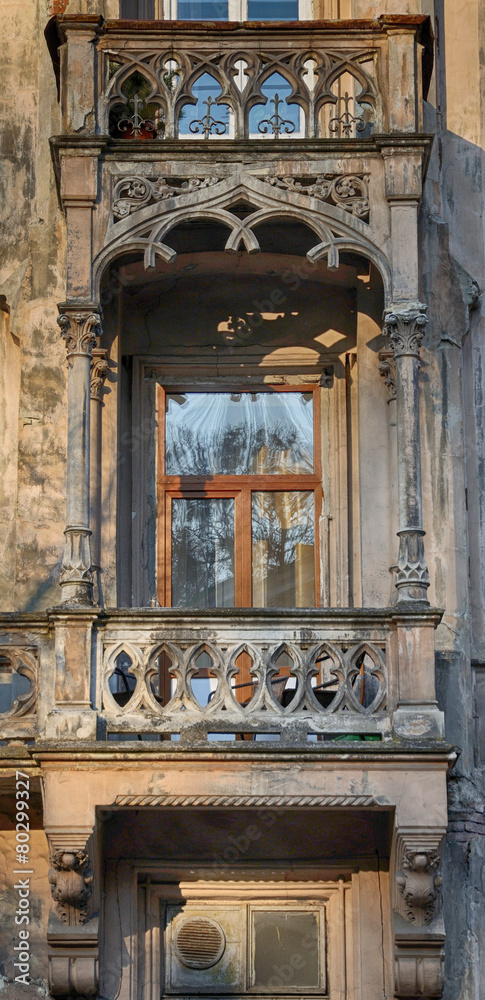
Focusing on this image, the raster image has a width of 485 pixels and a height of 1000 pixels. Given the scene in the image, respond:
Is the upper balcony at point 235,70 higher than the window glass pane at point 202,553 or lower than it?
higher

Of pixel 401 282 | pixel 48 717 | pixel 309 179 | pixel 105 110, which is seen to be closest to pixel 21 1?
pixel 105 110

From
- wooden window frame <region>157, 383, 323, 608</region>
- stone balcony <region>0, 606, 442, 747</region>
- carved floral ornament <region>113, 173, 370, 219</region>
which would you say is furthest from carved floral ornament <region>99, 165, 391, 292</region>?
stone balcony <region>0, 606, 442, 747</region>

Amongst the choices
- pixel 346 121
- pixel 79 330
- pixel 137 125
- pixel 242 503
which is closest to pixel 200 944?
pixel 242 503

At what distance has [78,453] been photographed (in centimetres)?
1209

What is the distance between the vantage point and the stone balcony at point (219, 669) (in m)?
11.5

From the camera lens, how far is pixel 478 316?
1368 centimetres

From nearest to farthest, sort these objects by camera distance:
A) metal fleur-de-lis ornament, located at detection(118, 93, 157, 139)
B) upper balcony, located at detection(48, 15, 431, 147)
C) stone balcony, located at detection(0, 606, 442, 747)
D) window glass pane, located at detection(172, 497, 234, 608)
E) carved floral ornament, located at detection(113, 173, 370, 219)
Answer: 1. stone balcony, located at detection(0, 606, 442, 747)
2. carved floral ornament, located at detection(113, 173, 370, 219)
3. upper balcony, located at detection(48, 15, 431, 147)
4. metal fleur-de-lis ornament, located at detection(118, 93, 157, 139)
5. window glass pane, located at detection(172, 497, 234, 608)

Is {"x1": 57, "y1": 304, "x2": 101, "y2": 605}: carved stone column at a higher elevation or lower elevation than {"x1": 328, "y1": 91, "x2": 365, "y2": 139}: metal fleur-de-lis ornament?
lower

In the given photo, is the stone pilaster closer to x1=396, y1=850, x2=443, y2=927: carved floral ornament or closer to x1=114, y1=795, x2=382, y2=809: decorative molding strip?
x1=396, y1=850, x2=443, y2=927: carved floral ornament

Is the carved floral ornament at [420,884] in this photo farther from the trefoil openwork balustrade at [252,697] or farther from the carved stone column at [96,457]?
the carved stone column at [96,457]

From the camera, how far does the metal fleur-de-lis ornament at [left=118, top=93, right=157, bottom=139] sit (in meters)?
12.8

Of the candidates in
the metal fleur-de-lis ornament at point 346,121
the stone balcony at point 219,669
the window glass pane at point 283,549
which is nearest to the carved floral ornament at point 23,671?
the stone balcony at point 219,669

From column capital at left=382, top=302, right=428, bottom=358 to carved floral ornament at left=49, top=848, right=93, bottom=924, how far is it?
13.3 ft

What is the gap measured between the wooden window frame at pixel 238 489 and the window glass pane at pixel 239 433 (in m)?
0.06
